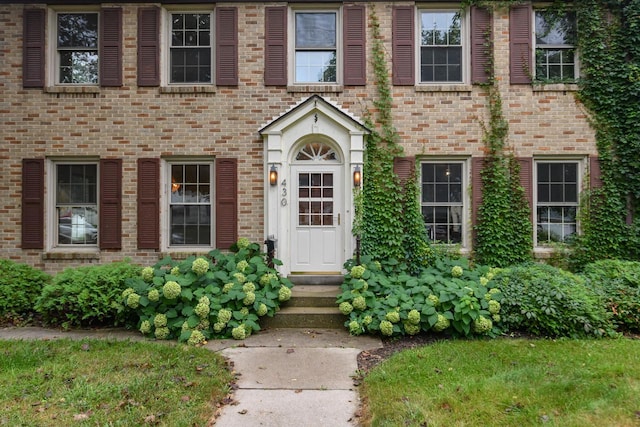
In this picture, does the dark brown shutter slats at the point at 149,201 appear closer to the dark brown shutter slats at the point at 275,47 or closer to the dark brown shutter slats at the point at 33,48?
the dark brown shutter slats at the point at 33,48

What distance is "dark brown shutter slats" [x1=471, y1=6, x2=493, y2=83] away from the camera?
7.45 meters

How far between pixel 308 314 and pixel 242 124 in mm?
3758

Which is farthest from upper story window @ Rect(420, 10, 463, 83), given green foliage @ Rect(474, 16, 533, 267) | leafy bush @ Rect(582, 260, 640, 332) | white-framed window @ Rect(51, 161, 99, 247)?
white-framed window @ Rect(51, 161, 99, 247)

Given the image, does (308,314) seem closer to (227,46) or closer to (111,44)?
(227,46)

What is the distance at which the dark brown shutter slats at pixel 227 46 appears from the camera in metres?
7.45

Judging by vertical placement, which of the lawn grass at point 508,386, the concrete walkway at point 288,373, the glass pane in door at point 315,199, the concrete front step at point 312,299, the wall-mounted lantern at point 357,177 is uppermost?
the wall-mounted lantern at point 357,177

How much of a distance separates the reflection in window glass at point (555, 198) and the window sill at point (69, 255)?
8.42 m

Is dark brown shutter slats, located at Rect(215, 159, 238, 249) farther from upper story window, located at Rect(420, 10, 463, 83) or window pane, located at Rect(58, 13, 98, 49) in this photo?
upper story window, located at Rect(420, 10, 463, 83)

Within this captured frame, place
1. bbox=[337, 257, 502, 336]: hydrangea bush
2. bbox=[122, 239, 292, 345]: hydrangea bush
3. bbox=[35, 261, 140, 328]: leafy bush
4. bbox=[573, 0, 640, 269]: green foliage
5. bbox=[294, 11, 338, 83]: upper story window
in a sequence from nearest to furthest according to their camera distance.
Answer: bbox=[337, 257, 502, 336]: hydrangea bush, bbox=[122, 239, 292, 345]: hydrangea bush, bbox=[35, 261, 140, 328]: leafy bush, bbox=[573, 0, 640, 269]: green foliage, bbox=[294, 11, 338, 83]: upper story window

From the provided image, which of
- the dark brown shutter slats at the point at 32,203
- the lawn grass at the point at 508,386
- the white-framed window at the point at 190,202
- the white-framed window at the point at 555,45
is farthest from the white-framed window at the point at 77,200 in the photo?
the white-framed window at the point at 555,45

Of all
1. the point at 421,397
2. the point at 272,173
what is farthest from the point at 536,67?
the point at 421,397

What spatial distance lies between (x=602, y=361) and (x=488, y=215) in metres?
3.36

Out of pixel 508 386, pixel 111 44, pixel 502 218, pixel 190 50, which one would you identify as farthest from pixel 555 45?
pixel 111 44

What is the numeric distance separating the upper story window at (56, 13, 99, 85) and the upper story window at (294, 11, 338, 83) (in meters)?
3.92
